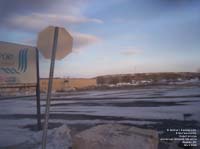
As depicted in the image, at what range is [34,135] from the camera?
8.19 m

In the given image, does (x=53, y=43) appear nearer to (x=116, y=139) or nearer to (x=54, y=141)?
(x=116, y=139)

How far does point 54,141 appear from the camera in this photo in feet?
23.4

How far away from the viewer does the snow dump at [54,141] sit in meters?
6.80

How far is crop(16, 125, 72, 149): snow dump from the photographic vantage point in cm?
680

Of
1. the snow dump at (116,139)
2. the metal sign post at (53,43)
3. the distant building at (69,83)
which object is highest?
the metal sign post at (53,43)

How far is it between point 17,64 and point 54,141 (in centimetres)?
361

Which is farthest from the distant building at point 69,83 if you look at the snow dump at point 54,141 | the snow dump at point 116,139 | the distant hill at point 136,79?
the snow dump at point 116,139

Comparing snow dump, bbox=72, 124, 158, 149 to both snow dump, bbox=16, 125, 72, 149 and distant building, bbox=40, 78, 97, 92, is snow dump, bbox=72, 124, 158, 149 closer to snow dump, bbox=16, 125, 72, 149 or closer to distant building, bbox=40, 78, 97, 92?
snow dump, bbox=16, 125, 72, 149

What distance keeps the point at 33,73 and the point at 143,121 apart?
13.7 feet

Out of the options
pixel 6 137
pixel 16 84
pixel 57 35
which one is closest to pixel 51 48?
pixel 57 35

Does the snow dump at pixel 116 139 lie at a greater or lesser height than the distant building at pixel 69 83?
lesser

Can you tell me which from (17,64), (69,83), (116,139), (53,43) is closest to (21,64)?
(17,64)

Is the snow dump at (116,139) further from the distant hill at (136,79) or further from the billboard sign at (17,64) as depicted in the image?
the distant hill at (136,79)

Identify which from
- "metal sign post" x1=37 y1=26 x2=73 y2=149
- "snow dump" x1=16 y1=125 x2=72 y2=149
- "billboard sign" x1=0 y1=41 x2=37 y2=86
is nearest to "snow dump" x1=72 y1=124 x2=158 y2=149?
"snow dump" x1=16 y1=125 x2=72 y2=149
